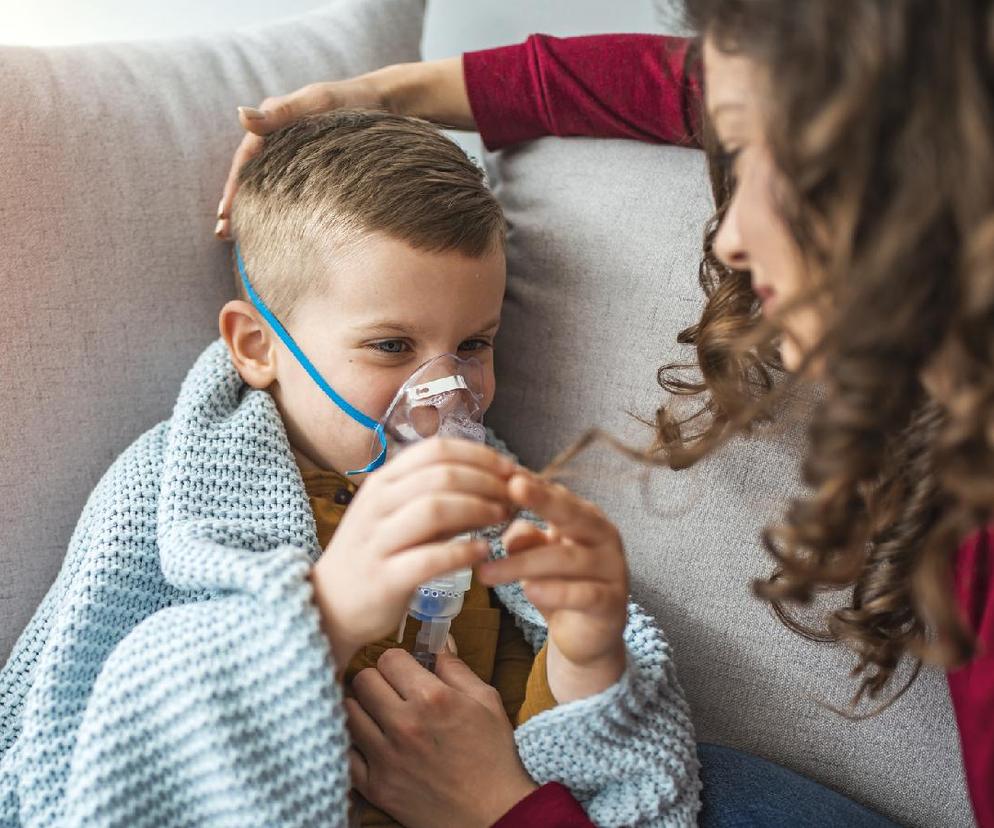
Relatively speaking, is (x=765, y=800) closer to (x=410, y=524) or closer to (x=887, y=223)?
(x=410, y=524)

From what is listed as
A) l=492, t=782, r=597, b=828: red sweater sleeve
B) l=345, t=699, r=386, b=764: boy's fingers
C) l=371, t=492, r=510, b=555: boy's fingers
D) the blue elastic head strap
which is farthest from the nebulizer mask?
l=371, t=492, r=510, b=555: boy's fingers

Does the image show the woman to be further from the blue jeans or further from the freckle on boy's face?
the freckle on boy's face

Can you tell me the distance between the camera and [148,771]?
95 centimetres

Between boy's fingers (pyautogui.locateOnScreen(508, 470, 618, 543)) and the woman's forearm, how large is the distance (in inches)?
29.8

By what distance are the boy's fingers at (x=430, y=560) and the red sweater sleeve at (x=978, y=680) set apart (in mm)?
500

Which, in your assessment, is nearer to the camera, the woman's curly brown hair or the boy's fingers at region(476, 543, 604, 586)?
the woman's curly brown hair

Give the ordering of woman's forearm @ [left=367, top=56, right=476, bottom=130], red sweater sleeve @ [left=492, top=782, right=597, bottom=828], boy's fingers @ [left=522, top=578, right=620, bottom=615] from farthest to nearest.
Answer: woman's forearm @ [left=367, top=56, right=476, bottom=130] < red sweater sleeve @ [left=492, top=782, right=597, bottom=828] < boy's fingers @ [left=522, top=578, right=620, bottom=615]

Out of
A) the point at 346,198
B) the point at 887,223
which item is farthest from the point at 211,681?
the point at 887,223

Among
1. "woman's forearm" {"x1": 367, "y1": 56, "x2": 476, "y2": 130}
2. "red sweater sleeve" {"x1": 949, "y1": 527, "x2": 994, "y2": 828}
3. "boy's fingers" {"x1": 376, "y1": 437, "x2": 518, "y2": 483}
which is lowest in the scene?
"red sweater sleeve" {"x1": 949, "y1": 527, "x2": 994, "y2": 828}

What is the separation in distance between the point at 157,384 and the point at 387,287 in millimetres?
356

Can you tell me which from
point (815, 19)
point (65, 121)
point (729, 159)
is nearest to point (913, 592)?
point (729, 159)

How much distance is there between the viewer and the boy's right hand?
84cm

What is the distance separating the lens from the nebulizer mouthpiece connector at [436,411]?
1.19 meters

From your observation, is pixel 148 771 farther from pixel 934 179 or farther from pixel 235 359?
pixel 934 179
